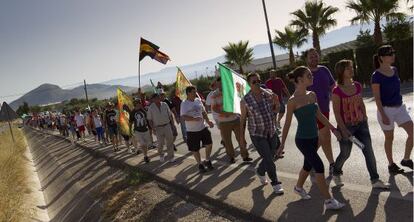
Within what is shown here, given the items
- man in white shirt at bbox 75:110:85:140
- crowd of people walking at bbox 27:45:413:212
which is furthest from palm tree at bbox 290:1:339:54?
crowd of people walking at bbox 27:45:413:212

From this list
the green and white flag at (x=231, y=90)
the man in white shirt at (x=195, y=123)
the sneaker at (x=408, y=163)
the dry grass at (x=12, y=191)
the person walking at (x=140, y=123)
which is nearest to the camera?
the sneaker at (x=408, y=163)

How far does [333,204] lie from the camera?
5348 millimetres

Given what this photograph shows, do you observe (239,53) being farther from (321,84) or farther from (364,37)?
(321,84)

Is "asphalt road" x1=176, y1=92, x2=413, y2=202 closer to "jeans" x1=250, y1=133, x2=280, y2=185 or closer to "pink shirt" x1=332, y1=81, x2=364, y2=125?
"jeans" x1=250, y1=133, x2=280, y2=185

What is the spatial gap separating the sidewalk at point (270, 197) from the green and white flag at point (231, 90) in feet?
3.86

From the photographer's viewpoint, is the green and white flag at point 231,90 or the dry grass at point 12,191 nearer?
the green and white flag at point 231,90

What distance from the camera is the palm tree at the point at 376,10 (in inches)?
1097

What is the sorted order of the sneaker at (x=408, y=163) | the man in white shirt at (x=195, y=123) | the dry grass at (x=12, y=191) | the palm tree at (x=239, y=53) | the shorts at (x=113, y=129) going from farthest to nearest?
the palm tree at (x=239, y=53)
the shorts at (x=113, y=129)
the dry grass at (x=12, y=191)
the man in white shirt at (x=195, y=123)
the sneaker at (x=408, y=163)

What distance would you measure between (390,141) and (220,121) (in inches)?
149

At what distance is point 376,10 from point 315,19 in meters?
6.08

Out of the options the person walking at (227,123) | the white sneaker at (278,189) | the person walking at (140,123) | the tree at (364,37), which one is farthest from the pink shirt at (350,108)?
the tree at (364,37)

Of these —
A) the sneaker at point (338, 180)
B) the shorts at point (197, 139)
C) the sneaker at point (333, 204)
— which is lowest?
the sneaker at point (338, 180)

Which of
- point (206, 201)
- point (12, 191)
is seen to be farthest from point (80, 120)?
point (206, 201)

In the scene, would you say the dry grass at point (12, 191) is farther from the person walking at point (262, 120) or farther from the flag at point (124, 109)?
the person walking at point (262, 120)
